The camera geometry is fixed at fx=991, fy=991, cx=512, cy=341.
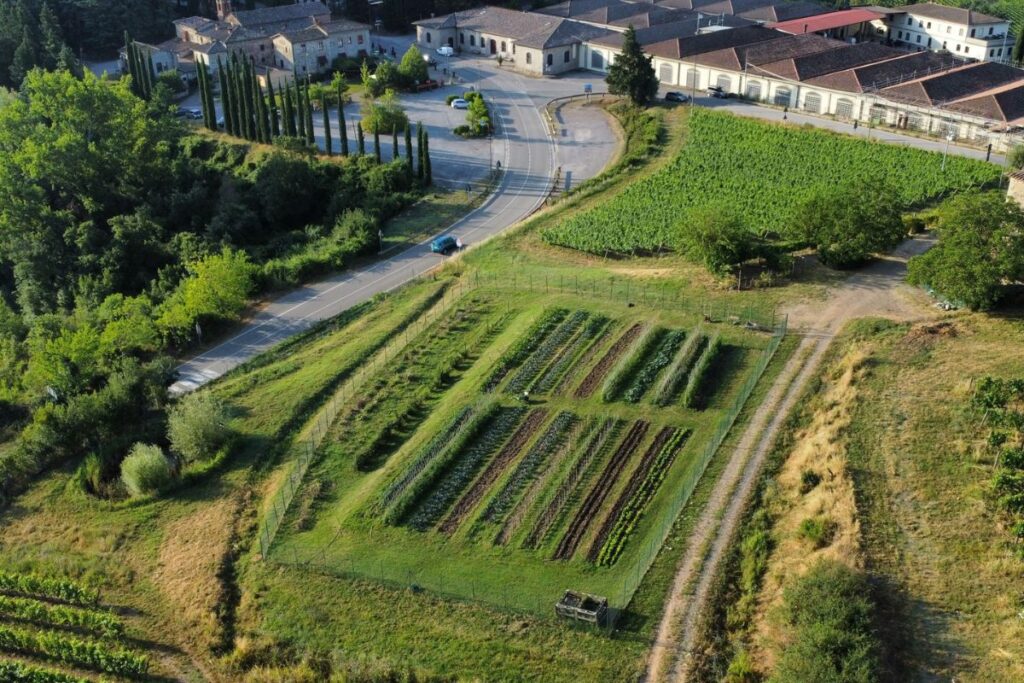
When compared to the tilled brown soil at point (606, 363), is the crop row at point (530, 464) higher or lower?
lower

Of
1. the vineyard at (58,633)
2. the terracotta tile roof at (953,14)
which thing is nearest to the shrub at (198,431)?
the vineyard at (58,633)

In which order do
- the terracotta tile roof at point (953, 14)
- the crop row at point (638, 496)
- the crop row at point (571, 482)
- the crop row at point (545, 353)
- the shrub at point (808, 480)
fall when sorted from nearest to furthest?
the crop row at point (638, 496), the crop row at point (571, 482), the shrub at point (808, 480), the crop row at point (545, 353), the terracotta tile roof at point (953, 14)

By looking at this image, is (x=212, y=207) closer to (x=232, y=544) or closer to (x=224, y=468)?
(x=224, y=468)

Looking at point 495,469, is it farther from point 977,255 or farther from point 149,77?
point 149,77

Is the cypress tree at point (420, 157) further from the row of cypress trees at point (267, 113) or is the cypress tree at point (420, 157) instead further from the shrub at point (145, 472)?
the shrub at point (145, 472)

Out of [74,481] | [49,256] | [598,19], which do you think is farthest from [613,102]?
[74,481]

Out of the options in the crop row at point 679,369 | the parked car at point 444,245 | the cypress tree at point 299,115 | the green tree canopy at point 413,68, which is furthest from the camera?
the green tree canopy at point 413,68
